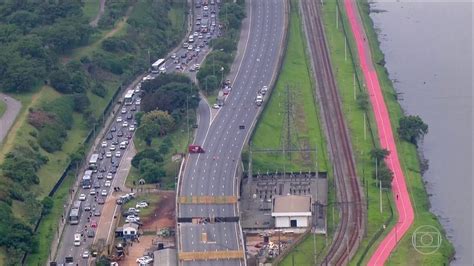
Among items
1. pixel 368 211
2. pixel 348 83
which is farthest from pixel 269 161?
pixel 348 83

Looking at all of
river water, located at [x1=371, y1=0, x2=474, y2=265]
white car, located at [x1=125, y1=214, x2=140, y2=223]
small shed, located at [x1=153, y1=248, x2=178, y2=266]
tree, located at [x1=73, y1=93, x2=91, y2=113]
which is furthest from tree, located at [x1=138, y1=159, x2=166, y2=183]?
river water, located at [x1=371, y1=0, x2=474, y2=265]

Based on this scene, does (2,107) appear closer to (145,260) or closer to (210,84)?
(210,84)

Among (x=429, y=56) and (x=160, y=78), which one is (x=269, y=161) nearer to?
(x=160, y=78)

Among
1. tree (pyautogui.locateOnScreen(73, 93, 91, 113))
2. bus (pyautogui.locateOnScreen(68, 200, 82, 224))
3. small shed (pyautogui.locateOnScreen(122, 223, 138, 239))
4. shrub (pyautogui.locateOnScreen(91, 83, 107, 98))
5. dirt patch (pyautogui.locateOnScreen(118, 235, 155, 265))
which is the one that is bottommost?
dirt patch (pyautogui.locateOnScreen(118, 235, 155, 265))

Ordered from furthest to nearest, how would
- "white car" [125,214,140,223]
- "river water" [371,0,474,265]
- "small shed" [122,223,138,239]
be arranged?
"river water" [371,0,474,265] < "white car" [125,214,140,223] < "small shed" [122,223,138,239]

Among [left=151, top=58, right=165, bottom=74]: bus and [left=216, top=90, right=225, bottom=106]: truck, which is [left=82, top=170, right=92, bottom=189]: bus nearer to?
[left=216, top=90, right=225, bottom=106]: truck

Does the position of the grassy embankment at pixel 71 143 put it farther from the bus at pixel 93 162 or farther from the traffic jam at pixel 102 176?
the bus at pixel 93 162

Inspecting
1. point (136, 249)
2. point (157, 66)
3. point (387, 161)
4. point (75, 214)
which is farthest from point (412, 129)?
point (136, 249)
